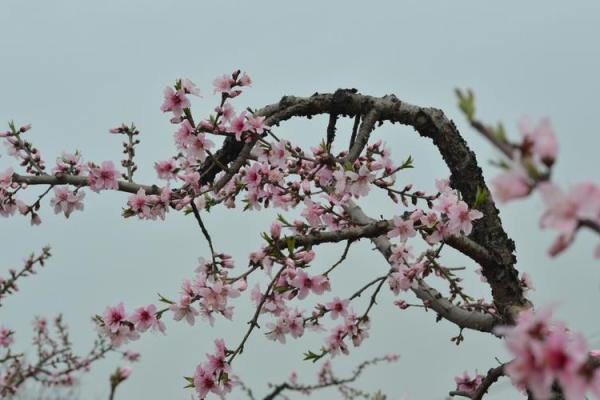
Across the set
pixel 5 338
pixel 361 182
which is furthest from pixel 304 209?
pixel 5 338

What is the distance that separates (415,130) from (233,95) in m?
1.09

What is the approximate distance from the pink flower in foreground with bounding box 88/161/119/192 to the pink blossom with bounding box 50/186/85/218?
8.6 inches

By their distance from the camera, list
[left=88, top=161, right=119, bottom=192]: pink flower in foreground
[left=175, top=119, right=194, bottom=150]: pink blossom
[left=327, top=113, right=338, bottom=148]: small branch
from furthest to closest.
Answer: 1. [left=88, top=161, right=119, bottom=192]: pink flower in foreground
2. [left=327, top=113, right=338, bottom=148]: small branch
3. [left=175, top=119, right=194, bottom=150]: pink blossom

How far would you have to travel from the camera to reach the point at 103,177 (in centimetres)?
358

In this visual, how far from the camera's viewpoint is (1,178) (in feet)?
12.0

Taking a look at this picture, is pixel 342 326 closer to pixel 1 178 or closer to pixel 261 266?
pixel 261 266

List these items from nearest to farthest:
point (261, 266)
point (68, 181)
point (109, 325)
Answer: point (261, 266) → point (109, 325) → point (68, 181)

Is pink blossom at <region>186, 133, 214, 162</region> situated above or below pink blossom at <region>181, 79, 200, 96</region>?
below

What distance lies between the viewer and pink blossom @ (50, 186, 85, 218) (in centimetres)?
370

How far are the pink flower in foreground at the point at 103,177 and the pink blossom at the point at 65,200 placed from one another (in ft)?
0.72

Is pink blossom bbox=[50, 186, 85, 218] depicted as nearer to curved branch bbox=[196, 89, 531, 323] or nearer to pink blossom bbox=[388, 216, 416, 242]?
curved branch bbox=[196, 89, 531, 323]

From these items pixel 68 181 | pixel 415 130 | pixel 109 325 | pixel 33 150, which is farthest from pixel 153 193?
pixel 415 130

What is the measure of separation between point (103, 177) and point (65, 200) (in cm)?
37

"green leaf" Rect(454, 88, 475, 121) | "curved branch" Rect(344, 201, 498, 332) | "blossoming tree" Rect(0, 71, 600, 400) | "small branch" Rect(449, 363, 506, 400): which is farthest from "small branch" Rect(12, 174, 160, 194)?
"green leaf" Rect(454, 88, 475, 121)
